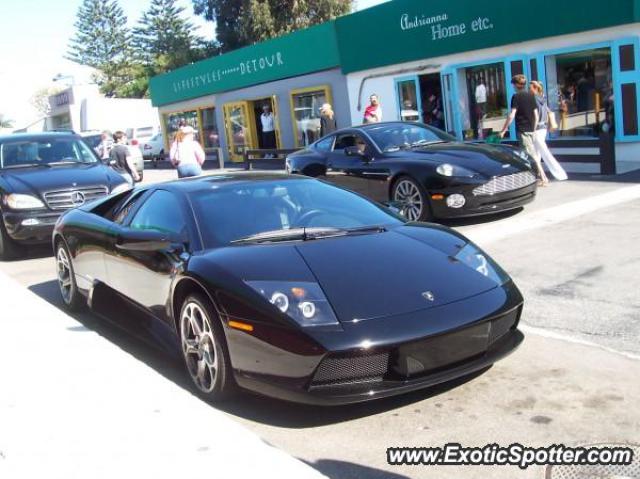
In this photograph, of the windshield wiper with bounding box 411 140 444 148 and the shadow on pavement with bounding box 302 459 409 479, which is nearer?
the shadow on pavement with bounding box 302 459 409 479

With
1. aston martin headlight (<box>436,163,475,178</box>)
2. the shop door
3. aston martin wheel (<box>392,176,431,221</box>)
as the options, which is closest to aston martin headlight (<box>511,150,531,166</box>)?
aston martin headlight (<box>436,163,475,178</box>)

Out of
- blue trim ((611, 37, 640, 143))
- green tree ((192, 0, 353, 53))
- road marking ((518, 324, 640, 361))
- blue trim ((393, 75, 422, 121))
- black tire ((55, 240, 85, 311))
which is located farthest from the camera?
green tree ((192, 0, 353, 53))

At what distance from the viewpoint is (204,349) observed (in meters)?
4.14

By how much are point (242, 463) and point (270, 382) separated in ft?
2.19

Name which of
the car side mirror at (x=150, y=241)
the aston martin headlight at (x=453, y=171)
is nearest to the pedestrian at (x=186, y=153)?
the aston martin headlight at (x=453, y=171)

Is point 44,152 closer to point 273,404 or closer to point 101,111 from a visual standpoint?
point 273,404

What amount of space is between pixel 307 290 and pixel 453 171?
Result: 18.1ft

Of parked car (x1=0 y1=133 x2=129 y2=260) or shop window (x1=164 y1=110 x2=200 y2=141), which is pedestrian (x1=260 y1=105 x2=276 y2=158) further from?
parked car (x1=0 y1=133 x2=129 y2=260)

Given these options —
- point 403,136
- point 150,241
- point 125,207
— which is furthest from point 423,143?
point 150,241

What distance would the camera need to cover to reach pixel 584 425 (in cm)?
343

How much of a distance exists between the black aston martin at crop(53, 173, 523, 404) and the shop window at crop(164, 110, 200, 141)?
25.5 m

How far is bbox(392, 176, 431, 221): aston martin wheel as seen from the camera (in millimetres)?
9133

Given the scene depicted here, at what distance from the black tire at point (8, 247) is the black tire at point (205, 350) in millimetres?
6422

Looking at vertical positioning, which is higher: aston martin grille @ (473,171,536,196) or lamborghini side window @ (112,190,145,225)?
lamborghini side window @ (112,190,145,225)
